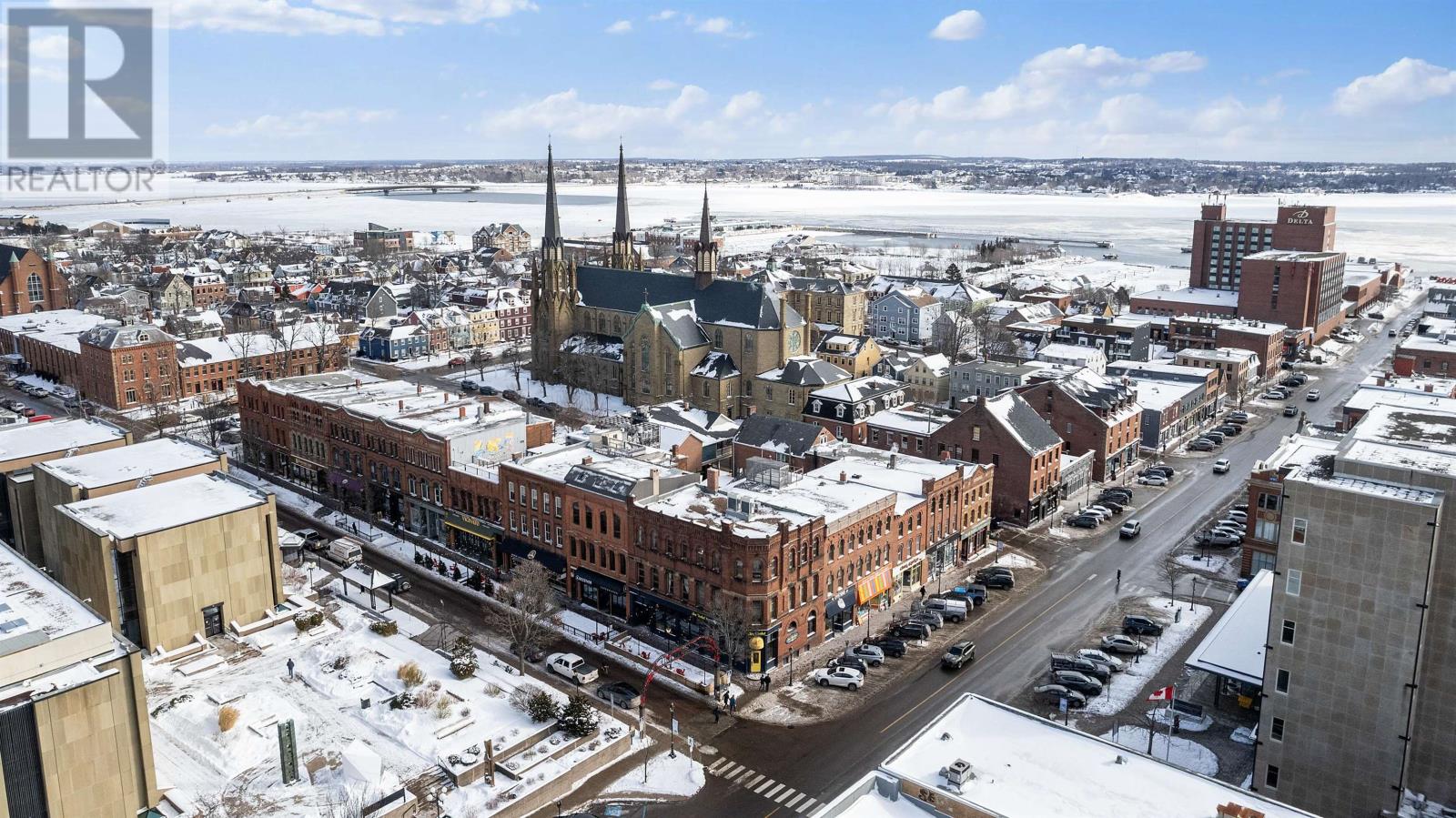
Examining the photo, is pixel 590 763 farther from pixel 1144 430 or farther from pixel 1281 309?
pixel 1281 309

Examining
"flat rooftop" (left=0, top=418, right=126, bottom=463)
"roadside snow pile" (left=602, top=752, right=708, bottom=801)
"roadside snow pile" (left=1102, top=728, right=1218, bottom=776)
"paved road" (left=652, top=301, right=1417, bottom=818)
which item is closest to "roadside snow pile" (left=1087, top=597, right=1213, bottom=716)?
"roadside snow pile" (left=1102, top=728, right=1218, bottom=776)

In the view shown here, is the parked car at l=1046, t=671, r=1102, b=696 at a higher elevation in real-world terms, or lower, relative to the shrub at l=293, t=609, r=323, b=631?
lower

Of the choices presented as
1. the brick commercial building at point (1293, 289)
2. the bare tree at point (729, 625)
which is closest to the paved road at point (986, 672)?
the bare tree at point (729, 625)

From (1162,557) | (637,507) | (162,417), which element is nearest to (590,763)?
(637,507)

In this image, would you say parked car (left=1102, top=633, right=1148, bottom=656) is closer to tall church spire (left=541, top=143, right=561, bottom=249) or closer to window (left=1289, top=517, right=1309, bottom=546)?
window (left=1289, top=517, right=1309, bottom=546)

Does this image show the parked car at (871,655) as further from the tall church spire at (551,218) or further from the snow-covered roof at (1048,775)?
the tall church spire at (551,218)

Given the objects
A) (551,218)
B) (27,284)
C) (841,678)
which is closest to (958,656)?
(841,678)
